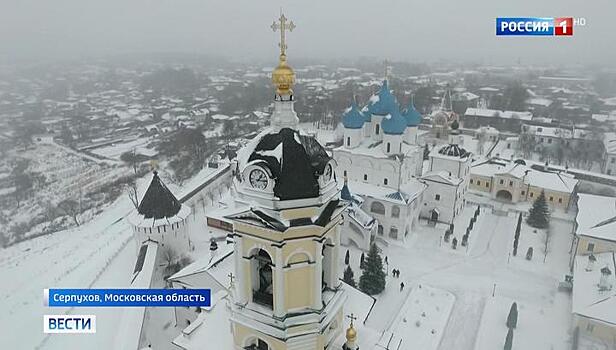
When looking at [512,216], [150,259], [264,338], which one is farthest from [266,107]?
[264,338]

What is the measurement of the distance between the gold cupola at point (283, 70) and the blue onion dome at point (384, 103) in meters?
17.1

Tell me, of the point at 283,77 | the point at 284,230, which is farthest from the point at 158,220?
the point at 283,77

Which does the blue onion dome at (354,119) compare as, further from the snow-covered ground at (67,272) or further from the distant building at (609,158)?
the distant building at (609,158)

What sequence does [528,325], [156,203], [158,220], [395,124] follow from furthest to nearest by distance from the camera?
[395,124] < [156,203] < [158,220] < [528,325]

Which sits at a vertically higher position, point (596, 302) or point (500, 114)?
point (500, 114)

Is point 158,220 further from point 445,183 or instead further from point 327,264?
point 445,183

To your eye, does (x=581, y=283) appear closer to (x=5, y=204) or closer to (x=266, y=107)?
(x=5, y=204)

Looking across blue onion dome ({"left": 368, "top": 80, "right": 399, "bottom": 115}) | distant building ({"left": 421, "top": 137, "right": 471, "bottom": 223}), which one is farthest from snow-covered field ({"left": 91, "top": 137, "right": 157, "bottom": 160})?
distant building ({"left": 421, "top": 137, "right": 471, "bottom": 223})

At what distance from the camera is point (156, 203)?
17.4 meters

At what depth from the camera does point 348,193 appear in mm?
21094

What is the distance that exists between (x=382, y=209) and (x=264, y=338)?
1644 cm

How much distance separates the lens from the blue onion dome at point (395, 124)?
21766mm
